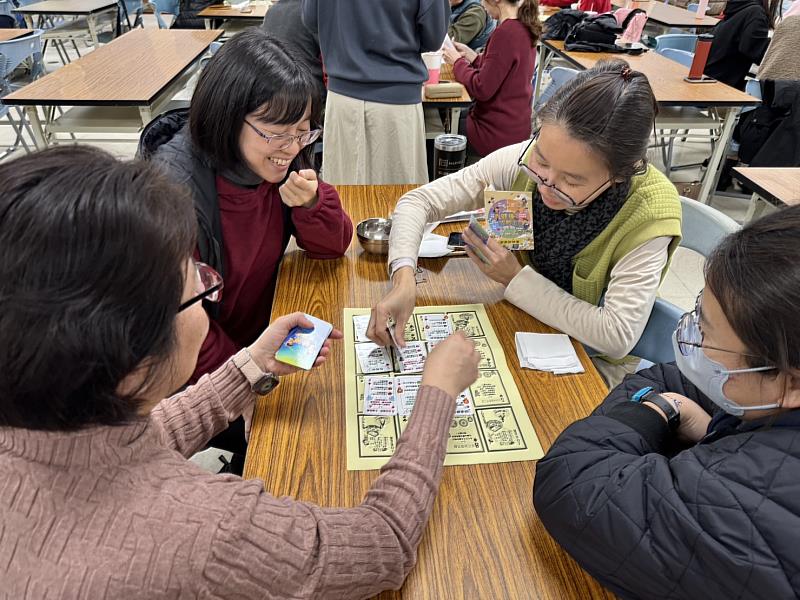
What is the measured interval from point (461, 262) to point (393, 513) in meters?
0.89

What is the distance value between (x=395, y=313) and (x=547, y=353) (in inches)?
13.9

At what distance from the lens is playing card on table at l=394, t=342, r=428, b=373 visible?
3.76 ft

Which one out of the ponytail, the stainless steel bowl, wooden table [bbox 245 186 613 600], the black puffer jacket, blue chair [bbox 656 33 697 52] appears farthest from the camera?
blue chair [bbox 656 33 697 52]

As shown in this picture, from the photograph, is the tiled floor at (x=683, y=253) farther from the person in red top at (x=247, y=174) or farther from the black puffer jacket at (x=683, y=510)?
the black puffer jacket at (x=683, y=510)

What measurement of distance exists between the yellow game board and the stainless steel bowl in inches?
11.9

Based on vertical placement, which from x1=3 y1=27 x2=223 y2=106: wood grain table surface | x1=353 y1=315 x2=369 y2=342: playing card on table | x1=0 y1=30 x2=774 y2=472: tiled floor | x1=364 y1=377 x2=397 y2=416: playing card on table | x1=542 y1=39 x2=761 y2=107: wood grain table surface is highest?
x1=3 y1=27 x2=223 y2=106: wood grain table surface

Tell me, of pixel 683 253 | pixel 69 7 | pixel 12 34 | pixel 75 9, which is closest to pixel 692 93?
pixel 683 253

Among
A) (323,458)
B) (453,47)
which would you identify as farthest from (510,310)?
(453,47)

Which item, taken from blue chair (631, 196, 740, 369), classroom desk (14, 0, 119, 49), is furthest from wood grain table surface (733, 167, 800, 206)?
classroom desk (14, 0, 119, 49)

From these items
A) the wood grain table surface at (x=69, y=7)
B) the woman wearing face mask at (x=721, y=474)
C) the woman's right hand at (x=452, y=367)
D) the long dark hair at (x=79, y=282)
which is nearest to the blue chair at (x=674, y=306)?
the woman wearing face mask at (x=721, y=474)

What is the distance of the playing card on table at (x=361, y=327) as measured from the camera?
1234 mm

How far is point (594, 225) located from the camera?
133 centimetres

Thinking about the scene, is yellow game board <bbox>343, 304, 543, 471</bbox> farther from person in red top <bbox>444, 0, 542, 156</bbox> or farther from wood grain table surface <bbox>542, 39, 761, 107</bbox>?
wood grain table surface <bbox>542, 39, 761, 107</bbox>

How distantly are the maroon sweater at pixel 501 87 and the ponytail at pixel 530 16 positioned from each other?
2 centimetres
